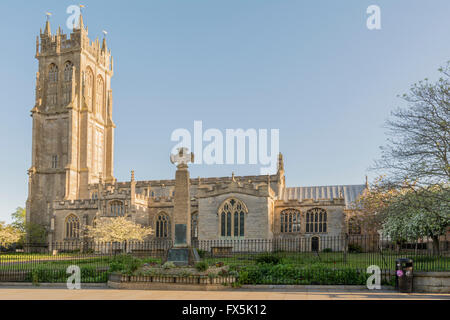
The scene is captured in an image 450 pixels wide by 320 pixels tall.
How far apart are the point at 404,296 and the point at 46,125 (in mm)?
60881

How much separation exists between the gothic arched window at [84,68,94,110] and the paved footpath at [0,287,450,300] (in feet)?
174

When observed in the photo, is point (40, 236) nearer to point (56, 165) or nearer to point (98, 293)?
point (56, 165)

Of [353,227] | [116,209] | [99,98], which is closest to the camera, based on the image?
[353,227]

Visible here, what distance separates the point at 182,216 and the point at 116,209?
3057 centimetres

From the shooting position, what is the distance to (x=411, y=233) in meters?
32.0

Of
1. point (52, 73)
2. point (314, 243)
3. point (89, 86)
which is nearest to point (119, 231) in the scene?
point (314, 243)

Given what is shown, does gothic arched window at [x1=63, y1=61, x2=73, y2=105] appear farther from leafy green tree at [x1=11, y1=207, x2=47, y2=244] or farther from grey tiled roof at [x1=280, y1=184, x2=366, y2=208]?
grey tiled roof at [x1=280, y1=184, x2=366, y2=208]

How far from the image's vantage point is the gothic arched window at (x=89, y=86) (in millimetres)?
65125

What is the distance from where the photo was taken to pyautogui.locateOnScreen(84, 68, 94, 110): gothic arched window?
65.1 m

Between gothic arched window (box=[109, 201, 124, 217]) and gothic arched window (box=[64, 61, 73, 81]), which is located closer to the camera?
gothic arched window (box=[109, 201, 124, 217])

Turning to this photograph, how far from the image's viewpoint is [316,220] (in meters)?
44.0

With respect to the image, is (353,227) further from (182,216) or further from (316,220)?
(182,216)

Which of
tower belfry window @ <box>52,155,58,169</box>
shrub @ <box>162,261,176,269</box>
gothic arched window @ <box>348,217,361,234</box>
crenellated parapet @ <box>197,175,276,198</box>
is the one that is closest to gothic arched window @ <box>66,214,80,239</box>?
tower belfry window @ <box>52,155,58,169</box>
